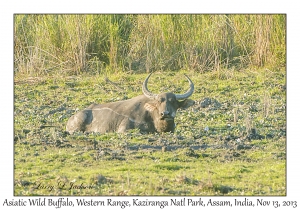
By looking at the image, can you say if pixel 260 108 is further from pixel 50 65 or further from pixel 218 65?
pixel 50 65

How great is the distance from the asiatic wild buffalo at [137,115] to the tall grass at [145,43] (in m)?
3.99

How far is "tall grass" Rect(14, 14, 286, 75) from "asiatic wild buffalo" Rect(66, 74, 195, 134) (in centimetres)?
399

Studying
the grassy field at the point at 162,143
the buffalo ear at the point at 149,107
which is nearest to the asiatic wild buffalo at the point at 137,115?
the buffalo ear at the point at 149,107

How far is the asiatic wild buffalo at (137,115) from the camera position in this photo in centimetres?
1205

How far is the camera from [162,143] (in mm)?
11094

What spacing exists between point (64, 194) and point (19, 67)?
856cm

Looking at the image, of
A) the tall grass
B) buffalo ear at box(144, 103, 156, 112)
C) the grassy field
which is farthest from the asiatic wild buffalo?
the tall grass

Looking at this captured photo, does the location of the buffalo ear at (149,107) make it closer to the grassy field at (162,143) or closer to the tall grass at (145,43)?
the grassy field at (162,143)

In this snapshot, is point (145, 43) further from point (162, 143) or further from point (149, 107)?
point (162, 143)

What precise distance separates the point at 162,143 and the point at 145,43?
6534 mm

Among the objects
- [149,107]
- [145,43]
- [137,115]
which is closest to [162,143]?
[149,107]

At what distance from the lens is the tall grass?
16.7 m

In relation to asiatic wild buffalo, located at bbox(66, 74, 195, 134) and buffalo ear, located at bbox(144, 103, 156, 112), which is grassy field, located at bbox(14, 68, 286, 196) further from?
buffalo ear, located at bbox(144, 103, 156, 112)

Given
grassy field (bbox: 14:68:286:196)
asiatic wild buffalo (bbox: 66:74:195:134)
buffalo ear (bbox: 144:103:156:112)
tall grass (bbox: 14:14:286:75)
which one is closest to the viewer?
grassy field (bbox: 14:68:286:196)
